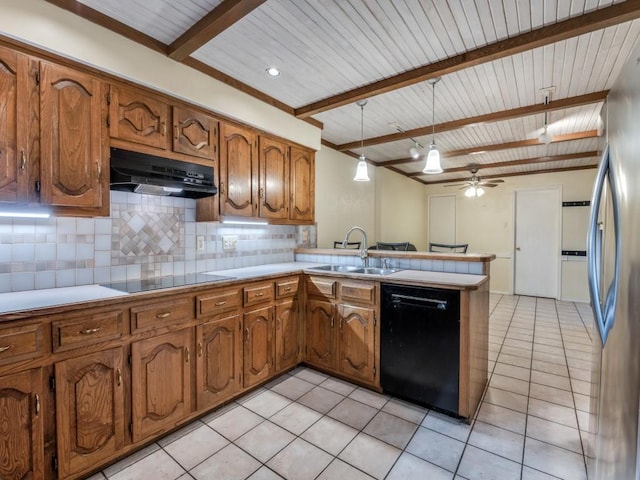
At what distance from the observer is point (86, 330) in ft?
5.08

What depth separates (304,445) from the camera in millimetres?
1844

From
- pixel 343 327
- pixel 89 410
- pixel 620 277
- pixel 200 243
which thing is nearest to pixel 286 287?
pixel 343 327

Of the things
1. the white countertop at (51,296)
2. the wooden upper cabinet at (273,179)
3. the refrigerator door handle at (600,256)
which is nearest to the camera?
the refrigerator door handle at (600,256)

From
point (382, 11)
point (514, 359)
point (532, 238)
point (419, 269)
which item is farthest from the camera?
point (532, 238)

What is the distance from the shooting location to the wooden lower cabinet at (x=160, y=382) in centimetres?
175

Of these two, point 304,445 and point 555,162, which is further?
point 555,162

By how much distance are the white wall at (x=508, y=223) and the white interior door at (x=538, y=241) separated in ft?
0.34

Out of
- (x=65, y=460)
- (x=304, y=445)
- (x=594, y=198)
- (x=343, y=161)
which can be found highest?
(x=343, y=161)

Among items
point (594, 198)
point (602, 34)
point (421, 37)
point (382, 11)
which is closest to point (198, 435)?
point (594, 198)

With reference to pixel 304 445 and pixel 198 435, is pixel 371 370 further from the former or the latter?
pixel 198 435

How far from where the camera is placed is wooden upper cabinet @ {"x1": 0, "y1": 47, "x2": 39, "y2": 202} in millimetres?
1520

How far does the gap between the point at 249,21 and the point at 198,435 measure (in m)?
2.54

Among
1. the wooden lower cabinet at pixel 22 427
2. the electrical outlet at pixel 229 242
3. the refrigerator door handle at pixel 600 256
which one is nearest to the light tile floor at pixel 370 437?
the wooden lower cabinet at pixel 22 427

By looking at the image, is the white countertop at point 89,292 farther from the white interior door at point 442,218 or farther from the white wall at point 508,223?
the white interior door at point 442,218
